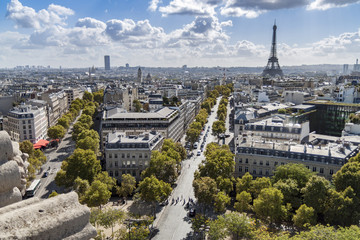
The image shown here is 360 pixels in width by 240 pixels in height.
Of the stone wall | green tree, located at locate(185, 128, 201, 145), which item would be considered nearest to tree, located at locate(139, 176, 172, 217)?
the stone wall

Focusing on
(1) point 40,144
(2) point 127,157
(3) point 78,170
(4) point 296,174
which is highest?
(4) point 296,174

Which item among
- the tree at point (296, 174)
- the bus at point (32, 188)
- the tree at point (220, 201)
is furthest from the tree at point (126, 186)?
the tree at point (296, 174)

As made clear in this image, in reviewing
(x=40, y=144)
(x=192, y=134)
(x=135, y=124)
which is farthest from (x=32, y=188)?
(x=192, y=134)

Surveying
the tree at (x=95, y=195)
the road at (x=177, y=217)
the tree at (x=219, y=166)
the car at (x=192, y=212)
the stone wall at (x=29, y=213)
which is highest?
the stone wall at (x=29, y=213)

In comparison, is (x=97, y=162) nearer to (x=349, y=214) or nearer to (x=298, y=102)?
(x=349, y=214)

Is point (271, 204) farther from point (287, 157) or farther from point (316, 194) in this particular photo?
point (287, 157)

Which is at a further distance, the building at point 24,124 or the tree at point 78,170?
the building at point 24,124

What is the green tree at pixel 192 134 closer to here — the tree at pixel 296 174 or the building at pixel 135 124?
the building at pixel 135 124
